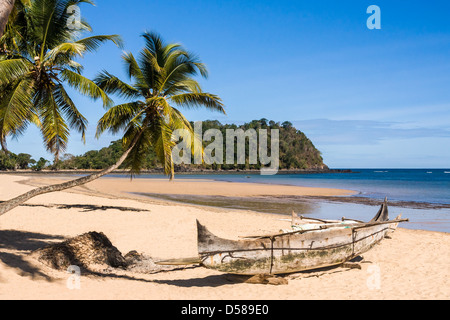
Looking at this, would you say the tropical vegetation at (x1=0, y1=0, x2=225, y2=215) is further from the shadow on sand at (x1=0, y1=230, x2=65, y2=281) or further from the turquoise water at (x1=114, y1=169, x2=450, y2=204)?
the turquoise water at (x1=114, y1=169, x2=450, y2=204)

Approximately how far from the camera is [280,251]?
6.32 metres

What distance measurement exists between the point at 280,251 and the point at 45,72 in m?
5.81

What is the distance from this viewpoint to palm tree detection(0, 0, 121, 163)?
20.5 feet

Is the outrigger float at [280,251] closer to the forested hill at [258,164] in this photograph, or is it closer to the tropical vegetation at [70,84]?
the tropical vegetation at [70,84]

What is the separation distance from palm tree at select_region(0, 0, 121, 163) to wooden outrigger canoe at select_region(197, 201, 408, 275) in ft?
12.8

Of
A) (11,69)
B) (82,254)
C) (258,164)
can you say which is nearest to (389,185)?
(82,254)

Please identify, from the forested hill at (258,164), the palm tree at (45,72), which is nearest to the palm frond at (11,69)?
the palm tree at (45,72)

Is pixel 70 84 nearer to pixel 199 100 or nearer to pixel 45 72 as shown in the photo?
pixel 45 72

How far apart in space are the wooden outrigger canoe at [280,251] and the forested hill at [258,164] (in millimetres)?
89592

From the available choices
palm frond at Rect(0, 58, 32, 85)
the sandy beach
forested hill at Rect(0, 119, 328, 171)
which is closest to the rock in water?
the sandy beach

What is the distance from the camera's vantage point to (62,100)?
7320 millimetres

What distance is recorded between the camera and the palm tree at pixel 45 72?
6.25 meters
